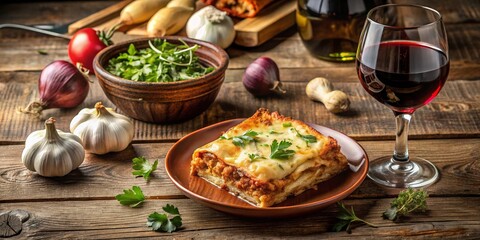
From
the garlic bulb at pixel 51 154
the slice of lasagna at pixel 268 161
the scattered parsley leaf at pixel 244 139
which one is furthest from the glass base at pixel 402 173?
the garlic bulb at pixel 51 154

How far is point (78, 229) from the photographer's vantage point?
2016 mm

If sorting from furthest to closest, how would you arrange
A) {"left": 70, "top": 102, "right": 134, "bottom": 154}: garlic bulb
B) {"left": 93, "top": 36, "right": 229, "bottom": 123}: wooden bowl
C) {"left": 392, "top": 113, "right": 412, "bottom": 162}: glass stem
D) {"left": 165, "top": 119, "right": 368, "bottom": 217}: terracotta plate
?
1. {"left": 93, "top": 36, "right": 229, "bottom": 123}: wooden bowl
2. {"left": 70, "top": 102, "right": 134, "bottom": 154}: garlic bulb
3. {"left": 392, "top": 113, "right": 412, "bottom": 162}: glass stem
4. {"left": 165, "top": 119, "right": 368, "bottom": 217}: terracotta plate

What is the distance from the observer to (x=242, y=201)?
206cm

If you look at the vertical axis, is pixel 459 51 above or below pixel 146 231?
below

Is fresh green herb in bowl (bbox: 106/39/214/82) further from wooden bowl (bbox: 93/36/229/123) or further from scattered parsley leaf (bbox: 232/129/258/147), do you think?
scattered parsley leaf (bbox: 232/129/258/147)

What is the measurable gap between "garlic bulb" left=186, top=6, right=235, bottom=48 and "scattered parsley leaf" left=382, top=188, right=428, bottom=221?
4.53 feet

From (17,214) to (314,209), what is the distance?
2.59 ft

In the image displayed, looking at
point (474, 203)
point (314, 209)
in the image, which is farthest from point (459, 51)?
point (314, 209)

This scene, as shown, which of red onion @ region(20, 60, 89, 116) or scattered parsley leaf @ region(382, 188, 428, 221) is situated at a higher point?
scattered parsley leaf @ region(382, 188, 428, 221)

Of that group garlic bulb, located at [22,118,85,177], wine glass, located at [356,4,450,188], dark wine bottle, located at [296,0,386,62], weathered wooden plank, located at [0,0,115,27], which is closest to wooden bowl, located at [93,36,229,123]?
garlic bulb, located at [22,118,85,177]

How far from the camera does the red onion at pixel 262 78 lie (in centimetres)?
284

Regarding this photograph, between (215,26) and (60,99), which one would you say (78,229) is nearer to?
(60,99)

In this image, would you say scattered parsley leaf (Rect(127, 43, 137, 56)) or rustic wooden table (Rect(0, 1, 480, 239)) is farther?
scattered parsley leaf (Rect(127, 43, 137, 56))

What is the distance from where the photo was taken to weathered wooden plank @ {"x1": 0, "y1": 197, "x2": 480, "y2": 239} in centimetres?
199
